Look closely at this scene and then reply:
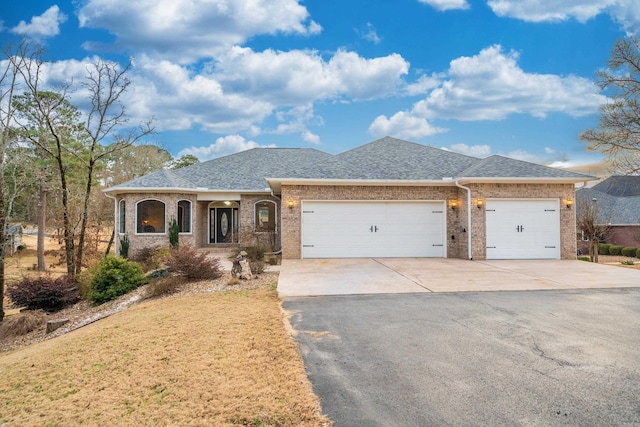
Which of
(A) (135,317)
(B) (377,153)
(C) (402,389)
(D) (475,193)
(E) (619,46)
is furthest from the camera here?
(E) (619,46)

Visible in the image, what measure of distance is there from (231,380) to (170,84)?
19.1 metres

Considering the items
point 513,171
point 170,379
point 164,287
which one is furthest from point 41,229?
point 513,171

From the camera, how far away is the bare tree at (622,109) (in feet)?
55.4

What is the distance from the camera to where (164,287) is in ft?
27.5

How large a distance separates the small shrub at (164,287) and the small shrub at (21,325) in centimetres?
251

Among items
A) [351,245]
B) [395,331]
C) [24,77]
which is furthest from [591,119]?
[24,77]

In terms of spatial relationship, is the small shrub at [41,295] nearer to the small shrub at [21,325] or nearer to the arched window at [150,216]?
the small shrub at [21,325]

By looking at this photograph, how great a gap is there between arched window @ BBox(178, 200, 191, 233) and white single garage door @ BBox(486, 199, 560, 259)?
12015 millimetres

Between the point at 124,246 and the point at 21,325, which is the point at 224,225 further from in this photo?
the point at 21,325

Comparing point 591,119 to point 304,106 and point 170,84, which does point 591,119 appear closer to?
point 304,106

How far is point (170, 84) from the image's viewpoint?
19016 mm

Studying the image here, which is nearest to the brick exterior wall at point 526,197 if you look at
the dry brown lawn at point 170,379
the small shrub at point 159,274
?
the dry brown lawn at point 170,379

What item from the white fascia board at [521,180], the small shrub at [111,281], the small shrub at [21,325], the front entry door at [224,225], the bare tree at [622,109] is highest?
the bare tree at [622,109]

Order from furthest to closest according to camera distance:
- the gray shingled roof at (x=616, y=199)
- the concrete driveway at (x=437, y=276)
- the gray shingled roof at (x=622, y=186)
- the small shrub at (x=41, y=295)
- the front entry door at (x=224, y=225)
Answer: the gray shingled roof at (x=622, y=186) → the gray shingled roof at (x=616, y=199) → the front entry door at (x=224, y=225) → the small shrub at (x=41, y=295) → the concrete driveway at (x=437, y=276)
